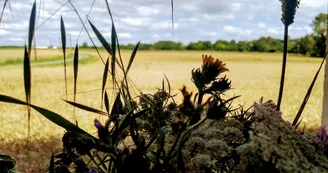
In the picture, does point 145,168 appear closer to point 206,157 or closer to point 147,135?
point 206,157

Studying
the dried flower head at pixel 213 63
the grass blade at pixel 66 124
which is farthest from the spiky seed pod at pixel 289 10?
the grass blade at pixel 66 124

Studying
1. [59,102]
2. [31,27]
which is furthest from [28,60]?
[59,102]

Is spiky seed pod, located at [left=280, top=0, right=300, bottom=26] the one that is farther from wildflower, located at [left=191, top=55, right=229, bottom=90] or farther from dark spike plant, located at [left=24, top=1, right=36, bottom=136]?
dark spike plant, located at [left=24, top=1, right=36, bottom=136]

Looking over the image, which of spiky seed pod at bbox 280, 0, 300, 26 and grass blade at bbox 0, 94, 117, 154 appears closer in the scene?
grass blade at bbox 0, 94, 117, 154

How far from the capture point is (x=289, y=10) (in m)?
0.47

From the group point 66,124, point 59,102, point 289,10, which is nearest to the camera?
point 66,124

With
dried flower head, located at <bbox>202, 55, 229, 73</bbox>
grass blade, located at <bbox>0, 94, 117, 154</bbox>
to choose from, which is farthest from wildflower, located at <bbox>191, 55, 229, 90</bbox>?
grass blade, located at <bbox>0, 94, 117, 154</bbox>

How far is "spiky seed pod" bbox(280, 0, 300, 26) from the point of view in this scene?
0.47 m

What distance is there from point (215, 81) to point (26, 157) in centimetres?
281

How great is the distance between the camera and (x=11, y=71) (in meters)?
11.1

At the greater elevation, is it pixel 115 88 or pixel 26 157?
pixel 115 88

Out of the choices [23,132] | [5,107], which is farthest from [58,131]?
[5,107]

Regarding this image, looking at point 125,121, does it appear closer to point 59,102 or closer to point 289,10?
point 289,10

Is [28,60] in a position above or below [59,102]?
above
